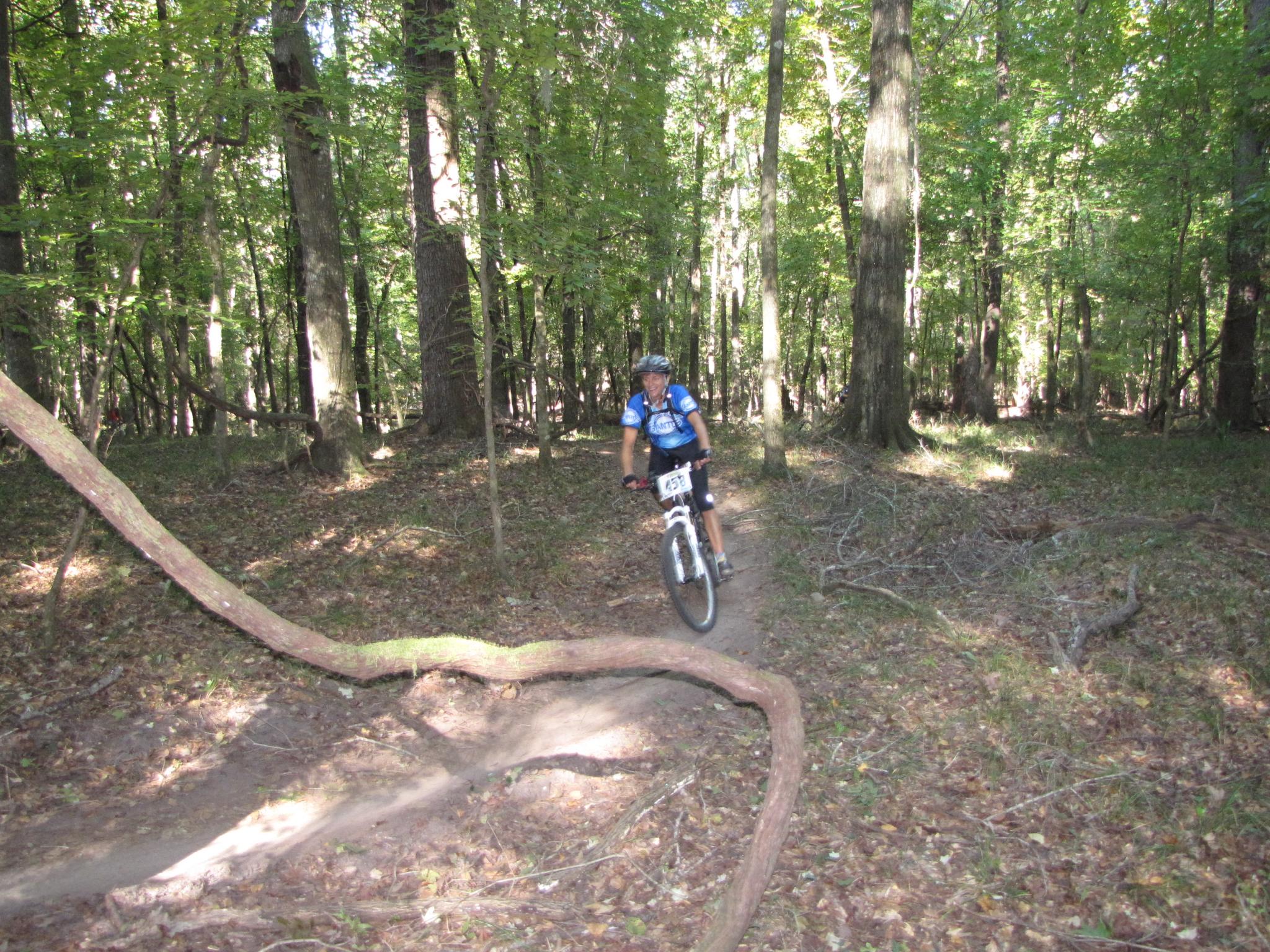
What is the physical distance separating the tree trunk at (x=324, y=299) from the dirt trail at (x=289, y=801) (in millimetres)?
6089

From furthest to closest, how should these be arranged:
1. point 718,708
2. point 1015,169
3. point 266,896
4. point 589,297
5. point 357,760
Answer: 1. point 1015,169
2. point 589,297
3. point 718,708
4. point 357,760
5. point 266,896

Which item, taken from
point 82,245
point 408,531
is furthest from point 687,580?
point 82,245

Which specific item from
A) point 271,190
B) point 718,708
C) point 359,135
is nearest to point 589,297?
point 359,135

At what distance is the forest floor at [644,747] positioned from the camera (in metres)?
3.48

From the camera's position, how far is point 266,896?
3.67 metres

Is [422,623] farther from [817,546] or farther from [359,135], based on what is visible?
[359,135]

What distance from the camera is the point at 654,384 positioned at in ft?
21.6

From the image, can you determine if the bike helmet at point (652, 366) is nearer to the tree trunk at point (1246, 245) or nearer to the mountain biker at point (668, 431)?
the mountain biker at point (668, 431)

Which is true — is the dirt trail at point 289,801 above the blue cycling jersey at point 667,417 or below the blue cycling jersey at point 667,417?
below

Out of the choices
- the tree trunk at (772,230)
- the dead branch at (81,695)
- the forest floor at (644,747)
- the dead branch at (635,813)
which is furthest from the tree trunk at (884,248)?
the dead branch at (81,695)

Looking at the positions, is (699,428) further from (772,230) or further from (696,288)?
(696,288)

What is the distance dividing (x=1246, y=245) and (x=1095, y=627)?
969cm

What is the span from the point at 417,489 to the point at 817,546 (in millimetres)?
5649

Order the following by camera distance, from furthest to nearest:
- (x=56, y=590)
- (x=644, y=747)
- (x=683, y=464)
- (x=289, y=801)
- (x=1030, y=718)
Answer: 1. (x=683, y=464)
2. (x=56, y=590)
3. (x=644, y=747)
4. (x=1030, y=718)
5. (x=289, y=801)
